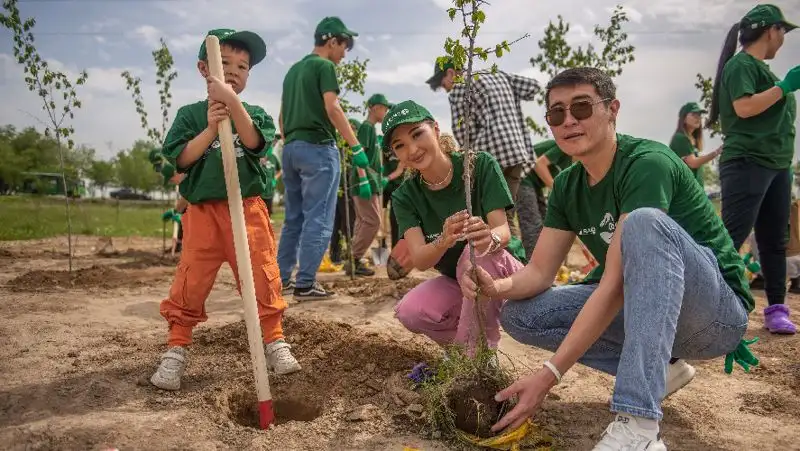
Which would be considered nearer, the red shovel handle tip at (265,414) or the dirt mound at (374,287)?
the red shovel handle tip at (265,414)

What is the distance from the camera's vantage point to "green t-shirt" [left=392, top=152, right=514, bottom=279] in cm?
267

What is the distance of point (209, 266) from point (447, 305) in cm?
126

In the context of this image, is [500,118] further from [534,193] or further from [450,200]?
[450,200]

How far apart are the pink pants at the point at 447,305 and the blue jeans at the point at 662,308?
2.66ft

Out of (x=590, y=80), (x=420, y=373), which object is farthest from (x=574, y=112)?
(x=420, y=373)

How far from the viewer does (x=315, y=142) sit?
15.4 feet

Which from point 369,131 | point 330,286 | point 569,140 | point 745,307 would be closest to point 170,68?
point 369,131

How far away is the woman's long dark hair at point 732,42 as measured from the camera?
3670 mm

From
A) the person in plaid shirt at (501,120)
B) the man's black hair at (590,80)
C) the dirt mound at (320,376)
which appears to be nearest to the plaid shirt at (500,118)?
the person in plaid shirt at (501,120)

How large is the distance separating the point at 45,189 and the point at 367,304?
36.3 feet

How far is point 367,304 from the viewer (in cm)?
459

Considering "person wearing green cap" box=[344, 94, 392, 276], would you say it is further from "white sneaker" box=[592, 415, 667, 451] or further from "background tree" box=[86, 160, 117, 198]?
"background tree" box=[86, 160, 117, 198]

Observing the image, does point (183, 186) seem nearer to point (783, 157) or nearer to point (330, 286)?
point (330, 286)

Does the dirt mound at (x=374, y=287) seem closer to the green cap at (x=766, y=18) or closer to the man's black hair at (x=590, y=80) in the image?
the man's black hair at (x=590, y=80)
